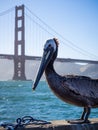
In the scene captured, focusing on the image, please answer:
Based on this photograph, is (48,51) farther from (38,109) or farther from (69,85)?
(38,109)

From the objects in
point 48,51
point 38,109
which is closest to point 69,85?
point 48,51

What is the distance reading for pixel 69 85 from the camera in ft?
13.2

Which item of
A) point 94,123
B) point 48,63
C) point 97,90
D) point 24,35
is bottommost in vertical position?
point 94,123

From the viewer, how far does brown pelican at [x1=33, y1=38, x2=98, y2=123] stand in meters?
3.98

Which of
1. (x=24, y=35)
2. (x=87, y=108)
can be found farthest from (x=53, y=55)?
(x=24, y=35)

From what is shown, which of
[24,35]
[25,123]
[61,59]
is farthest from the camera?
[24,35]

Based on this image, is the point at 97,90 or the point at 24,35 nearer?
the point at 97,90

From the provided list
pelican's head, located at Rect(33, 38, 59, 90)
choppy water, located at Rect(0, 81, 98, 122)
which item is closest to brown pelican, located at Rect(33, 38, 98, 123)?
pelican's head, located at Rect(33, 38, 59, 90)

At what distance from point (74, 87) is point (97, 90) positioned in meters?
0.29

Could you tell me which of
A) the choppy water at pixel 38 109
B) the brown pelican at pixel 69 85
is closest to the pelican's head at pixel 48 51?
the brown pelican at pixel 69 85

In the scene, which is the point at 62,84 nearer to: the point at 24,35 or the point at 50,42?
the point at 50,42

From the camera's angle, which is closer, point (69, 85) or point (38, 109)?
point (69, 85)

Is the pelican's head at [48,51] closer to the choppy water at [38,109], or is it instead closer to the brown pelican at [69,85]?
the brown pelican at [69,85]

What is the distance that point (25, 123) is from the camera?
393 centimetres
